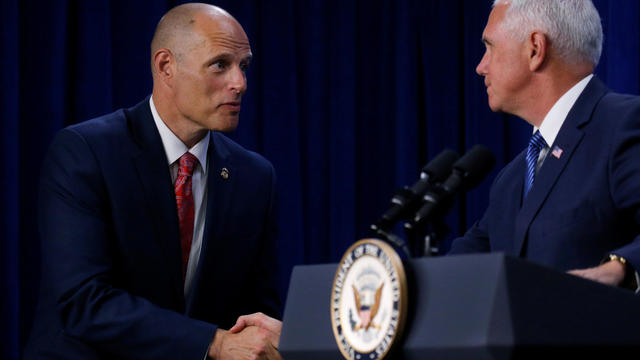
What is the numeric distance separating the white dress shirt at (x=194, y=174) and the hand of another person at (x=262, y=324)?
1.02ft

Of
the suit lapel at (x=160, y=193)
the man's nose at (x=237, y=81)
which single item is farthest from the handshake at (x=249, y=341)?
the man's nose at (x=237, y=81)

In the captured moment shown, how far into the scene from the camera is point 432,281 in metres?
1.22

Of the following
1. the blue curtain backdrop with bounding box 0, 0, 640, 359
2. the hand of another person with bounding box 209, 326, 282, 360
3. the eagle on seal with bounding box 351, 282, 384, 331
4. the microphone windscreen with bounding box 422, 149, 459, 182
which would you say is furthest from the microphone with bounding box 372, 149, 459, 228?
the blue curtain backdrop with bounding box 0, 0, 640, 359

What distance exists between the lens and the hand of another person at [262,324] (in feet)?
7.17

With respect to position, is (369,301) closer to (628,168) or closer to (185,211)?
(628,168)

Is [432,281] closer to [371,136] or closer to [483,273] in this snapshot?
[483,273]

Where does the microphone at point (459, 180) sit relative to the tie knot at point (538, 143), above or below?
above

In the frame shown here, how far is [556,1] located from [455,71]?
208 centimetres

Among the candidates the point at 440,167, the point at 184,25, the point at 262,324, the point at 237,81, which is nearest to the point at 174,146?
the point at 237,81

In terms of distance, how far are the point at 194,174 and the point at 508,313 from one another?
163cm

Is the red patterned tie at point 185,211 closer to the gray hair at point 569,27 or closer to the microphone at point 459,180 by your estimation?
the gray hair at point 569,27

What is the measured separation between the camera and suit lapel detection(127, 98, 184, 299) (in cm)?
240

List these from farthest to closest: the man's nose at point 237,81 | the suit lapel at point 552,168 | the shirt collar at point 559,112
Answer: the man's nose at point 237,81, the shirt collar at point 559,112, the suit lapel at point 552,168

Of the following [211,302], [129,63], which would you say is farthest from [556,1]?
[129,63]
